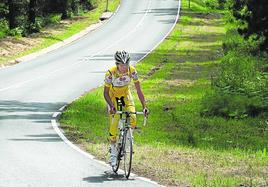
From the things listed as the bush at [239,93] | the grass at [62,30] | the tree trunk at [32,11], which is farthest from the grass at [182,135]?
the tree trunk at [32,11]

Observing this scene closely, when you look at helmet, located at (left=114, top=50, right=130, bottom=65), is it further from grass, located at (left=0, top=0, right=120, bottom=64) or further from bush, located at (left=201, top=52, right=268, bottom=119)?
grass, located at (left=0, top=0, right=120, bottom=64)

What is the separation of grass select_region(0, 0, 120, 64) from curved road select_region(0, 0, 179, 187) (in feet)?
4.59

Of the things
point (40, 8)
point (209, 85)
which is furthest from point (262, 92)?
point (40, 8)

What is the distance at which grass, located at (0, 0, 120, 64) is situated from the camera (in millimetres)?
45500

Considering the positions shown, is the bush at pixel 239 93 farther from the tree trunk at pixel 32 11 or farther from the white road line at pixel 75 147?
the tree trunk at pixel 32 11

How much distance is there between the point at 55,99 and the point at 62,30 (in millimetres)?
33590

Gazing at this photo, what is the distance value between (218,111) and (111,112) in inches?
416

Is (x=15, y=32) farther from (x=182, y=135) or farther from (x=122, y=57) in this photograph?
(x=122, y=57)

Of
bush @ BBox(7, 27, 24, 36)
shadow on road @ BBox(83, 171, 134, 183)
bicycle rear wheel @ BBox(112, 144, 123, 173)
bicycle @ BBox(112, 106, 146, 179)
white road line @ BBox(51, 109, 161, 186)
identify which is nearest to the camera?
shadow on road @ BBox(83, 171, 134, 183)

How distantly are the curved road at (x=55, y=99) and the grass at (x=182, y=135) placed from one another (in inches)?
31.2

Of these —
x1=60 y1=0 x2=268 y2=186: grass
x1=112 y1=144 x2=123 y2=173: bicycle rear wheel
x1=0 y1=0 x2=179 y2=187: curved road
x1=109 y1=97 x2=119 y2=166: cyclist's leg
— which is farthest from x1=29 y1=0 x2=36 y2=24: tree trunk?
x1=112 y1=144 x2=123 y2=173: bicycle rear wheel

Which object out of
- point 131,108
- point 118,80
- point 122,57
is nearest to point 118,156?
point 131,108

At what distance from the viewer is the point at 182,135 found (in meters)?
18.1

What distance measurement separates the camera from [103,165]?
13.3 m
